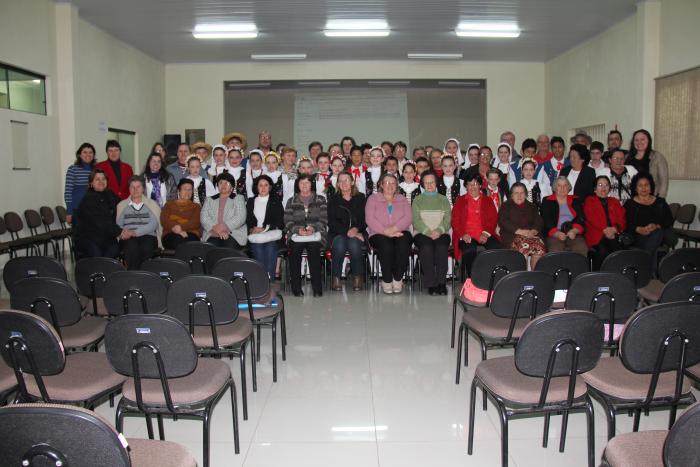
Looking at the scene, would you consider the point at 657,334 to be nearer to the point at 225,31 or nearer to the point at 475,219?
the point at 475,219

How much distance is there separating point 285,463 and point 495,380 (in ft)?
3.33

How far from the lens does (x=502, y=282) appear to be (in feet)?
10.3

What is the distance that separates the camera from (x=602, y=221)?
6.26m

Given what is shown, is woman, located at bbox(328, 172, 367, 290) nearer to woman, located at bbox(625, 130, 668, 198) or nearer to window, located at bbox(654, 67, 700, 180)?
woman, located at bbox(625, 130, 668, 198)

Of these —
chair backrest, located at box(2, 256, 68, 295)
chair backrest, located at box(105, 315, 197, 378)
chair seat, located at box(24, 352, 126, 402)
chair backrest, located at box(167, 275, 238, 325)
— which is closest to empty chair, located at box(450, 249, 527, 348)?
chair backrest, located at box(167, 275, 238, 325)

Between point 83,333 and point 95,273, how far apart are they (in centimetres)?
67

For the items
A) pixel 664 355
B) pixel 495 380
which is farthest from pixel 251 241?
pixel 664 355

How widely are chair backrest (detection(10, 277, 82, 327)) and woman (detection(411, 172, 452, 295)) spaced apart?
386 cm

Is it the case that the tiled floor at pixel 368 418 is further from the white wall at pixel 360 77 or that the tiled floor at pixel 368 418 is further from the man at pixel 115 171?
the white wall at pixel 360 77

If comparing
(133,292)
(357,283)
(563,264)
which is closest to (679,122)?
(357,283)

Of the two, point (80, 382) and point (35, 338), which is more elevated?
point (35, 338)

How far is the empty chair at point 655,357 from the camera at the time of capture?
2223 mm

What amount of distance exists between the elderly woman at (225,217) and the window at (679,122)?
5880mm

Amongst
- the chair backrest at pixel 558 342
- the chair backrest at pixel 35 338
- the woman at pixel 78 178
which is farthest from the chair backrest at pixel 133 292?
the woman at pixel 78 178
